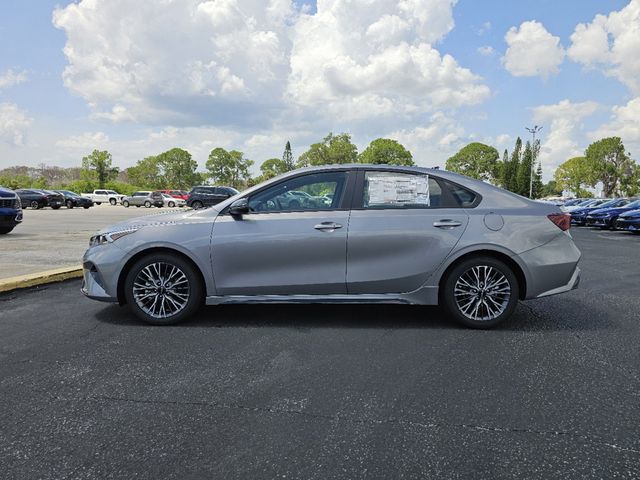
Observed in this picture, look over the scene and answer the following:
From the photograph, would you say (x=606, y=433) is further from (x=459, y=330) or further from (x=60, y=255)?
(x=60, y=255)

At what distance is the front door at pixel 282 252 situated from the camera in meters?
4.41

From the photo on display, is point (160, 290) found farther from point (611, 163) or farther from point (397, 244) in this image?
point (611, 163)

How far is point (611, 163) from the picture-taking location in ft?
248

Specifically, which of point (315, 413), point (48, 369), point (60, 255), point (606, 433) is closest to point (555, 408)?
point (606, 433)

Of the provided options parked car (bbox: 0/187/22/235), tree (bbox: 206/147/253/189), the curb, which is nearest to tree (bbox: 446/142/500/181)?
tree (bbox: 206/147/253/189)

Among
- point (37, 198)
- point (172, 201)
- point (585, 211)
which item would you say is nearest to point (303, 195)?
point (585, 211)

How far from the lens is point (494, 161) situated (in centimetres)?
10350

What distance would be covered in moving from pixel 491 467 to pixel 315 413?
0.97 meters

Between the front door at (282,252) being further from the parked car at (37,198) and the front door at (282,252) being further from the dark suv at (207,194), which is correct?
the parked car at (37,198)

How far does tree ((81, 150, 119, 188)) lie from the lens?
254 ft

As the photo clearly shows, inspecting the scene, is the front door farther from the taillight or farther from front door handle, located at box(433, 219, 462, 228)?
the taillight

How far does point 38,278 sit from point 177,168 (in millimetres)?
101533

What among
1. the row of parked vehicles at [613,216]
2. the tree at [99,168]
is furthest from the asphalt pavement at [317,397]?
the tree at [99,168]

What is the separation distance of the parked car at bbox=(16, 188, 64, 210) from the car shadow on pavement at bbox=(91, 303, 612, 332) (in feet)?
114
